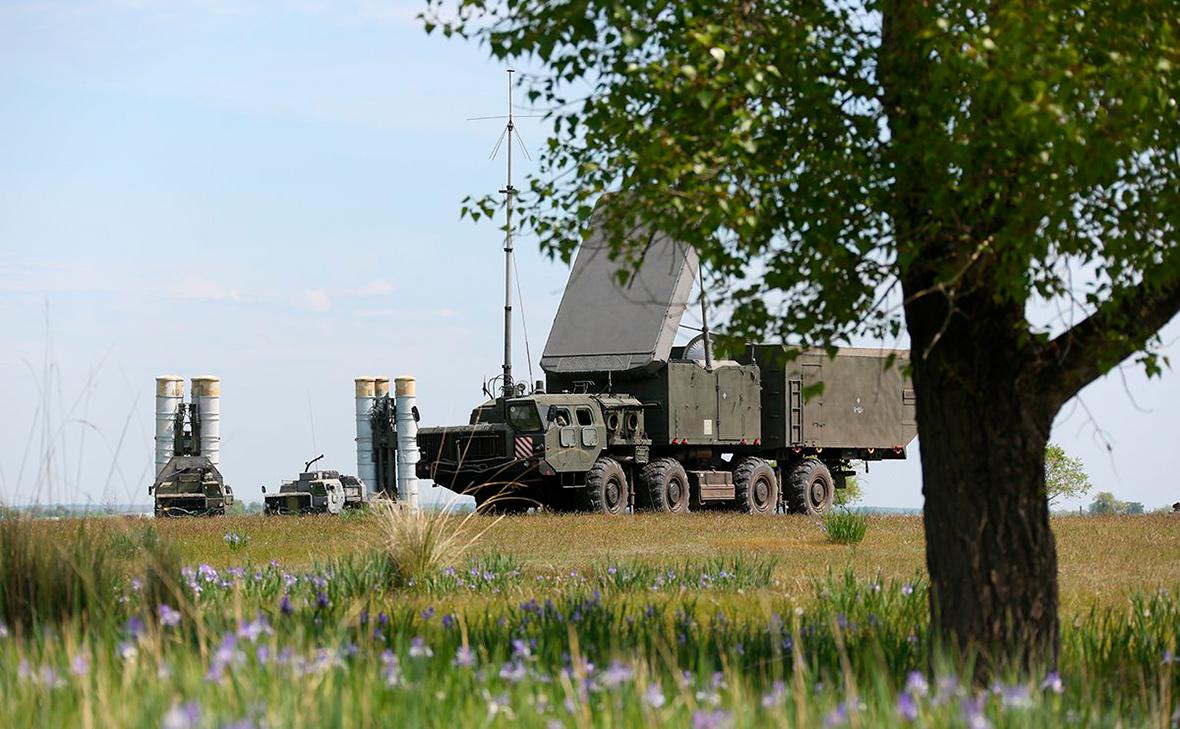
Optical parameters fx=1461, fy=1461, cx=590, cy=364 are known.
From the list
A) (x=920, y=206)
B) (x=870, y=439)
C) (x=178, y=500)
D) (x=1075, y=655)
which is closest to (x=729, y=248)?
(x=920, y=206)

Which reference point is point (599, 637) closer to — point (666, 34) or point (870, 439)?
point (666, 34)

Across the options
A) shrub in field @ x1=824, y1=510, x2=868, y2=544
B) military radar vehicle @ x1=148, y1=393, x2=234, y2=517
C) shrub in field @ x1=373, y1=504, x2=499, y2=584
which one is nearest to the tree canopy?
shrub in field @ x1=373, y1=504, x2=499, y2=584

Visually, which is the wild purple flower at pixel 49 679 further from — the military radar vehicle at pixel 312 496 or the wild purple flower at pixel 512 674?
the military radar vehicle at pixel 312 496

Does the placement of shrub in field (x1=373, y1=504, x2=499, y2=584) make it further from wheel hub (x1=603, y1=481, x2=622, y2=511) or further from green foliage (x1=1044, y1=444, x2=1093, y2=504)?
green foliage (x1=1044, y1=444, x2=1093, y2=504)

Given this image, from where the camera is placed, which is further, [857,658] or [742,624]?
[742,624]

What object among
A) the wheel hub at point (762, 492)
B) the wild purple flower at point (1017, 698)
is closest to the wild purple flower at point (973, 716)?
the wild purple flower at point (1017, 698)

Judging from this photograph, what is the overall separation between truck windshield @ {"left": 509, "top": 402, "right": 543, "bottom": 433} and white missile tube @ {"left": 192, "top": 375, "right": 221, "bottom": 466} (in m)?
16.2

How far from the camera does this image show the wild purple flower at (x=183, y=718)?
A: 12.3ft

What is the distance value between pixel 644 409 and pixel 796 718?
23.0 meters

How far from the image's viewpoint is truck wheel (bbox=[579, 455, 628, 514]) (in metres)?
26.3

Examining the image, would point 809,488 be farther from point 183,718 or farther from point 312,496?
point 183,718

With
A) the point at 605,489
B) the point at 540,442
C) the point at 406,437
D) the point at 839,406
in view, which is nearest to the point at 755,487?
the point at 839,406

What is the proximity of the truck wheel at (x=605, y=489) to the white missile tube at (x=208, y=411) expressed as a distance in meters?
17.0

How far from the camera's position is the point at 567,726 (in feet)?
16.3
